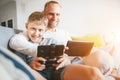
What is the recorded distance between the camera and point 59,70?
0.99 m

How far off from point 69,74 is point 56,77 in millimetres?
76

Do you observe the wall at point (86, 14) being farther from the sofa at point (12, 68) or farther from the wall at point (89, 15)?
the sofa at point (12, 68)

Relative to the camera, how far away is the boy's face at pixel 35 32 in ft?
3.64

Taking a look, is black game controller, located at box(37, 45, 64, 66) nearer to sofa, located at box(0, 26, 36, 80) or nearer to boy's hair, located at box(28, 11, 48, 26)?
boy's hair, located at box(28, 11, 48, 26)

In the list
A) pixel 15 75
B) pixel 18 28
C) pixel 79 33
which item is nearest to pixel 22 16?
pixel 18 28

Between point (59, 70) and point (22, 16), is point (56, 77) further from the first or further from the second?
point (22, 16)

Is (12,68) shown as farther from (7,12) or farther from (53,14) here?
(53,14)

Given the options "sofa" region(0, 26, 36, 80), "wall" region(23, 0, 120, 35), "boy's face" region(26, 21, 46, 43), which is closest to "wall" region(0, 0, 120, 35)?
"wall" region(23, 0, 120, 35)

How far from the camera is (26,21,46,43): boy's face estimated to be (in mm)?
1110

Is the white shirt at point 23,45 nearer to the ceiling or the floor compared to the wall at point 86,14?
nearer to the floor

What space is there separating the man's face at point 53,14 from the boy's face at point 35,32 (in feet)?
0.43

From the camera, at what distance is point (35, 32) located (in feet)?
3.66

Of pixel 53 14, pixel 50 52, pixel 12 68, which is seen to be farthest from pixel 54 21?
pixel 12 68

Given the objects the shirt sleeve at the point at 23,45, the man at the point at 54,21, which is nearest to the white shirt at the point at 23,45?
the shirt sleeve at the point at 23,45
